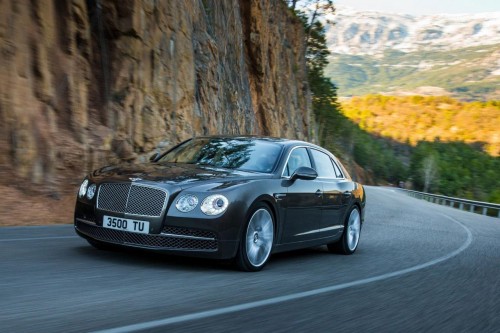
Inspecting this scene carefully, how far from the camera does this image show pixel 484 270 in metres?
8.55

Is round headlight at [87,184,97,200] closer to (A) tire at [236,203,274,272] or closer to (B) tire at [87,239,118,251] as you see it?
(B) tire at [87,239,118,251]

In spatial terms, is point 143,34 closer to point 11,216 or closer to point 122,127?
point 122,127

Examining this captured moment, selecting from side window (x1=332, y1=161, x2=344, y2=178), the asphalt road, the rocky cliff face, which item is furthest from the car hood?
the rocky cliff face

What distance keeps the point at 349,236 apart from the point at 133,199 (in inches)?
166

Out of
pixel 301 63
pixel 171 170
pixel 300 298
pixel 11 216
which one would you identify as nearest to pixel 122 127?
pixel 11 216

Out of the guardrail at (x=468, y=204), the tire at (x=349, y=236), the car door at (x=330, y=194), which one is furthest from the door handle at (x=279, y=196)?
the guardrail at (x=468, y=204)

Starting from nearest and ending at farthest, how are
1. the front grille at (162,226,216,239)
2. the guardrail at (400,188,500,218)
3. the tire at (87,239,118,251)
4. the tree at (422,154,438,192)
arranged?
the front grille at (162,226,216,239), the tire at (87,239,118,251), the guardrail at (400,188,500,218), the tree at (422,154,438,192)

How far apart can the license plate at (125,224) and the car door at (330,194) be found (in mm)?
2966

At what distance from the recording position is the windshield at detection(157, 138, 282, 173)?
759 cm

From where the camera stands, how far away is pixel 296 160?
821cm

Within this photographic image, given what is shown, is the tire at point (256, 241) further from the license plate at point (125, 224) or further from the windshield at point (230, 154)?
the license plate at point (125, 224)

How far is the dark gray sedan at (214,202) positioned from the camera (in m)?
6.34

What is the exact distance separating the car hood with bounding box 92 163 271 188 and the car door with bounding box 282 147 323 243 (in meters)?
0.49

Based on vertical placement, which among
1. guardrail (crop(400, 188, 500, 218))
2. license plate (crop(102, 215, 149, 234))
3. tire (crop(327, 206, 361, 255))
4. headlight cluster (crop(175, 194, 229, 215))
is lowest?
guardrail (crop(400, 188, 500, 218))
